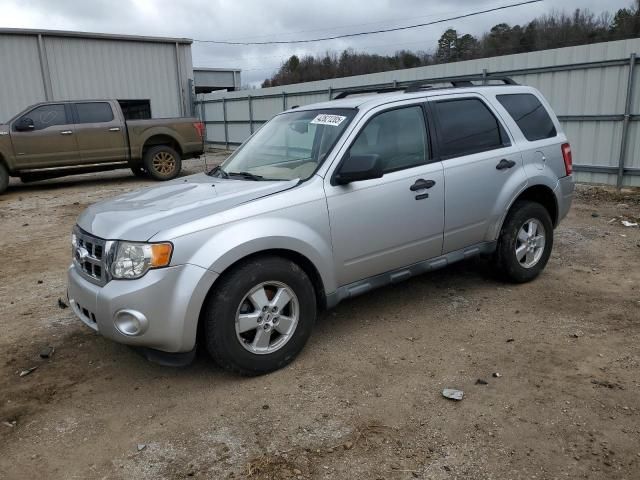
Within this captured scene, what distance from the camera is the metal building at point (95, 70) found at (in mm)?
19141

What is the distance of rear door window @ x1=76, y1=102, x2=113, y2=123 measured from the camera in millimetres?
12320

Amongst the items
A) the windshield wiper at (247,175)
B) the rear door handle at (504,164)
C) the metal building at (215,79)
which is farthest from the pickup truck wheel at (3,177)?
the metal building at (215,79)

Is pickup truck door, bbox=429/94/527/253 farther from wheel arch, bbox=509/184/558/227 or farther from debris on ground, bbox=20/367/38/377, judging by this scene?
debris on ground, bbox=20/367/38/377

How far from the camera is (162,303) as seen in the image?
122 inches

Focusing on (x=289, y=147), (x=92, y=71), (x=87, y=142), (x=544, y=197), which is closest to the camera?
(x=289, y=147)

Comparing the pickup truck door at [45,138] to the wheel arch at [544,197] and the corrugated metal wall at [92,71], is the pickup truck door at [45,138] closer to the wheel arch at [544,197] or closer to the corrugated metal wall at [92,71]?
the corrugated metal wall at [92,71]

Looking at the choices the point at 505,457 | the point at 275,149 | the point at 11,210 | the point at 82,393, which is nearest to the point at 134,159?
the point at 11,210

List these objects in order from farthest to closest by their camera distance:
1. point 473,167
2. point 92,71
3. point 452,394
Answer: point 92,71 < point 473,167 < point 452,394

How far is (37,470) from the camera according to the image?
2729 mm

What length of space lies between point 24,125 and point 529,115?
35.2 feet

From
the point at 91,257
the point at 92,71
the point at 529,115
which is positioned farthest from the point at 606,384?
the point at 92,71

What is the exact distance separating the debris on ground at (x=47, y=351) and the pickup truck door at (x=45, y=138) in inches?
360

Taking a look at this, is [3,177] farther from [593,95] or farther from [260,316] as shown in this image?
[593,95]

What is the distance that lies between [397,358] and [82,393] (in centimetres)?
210
